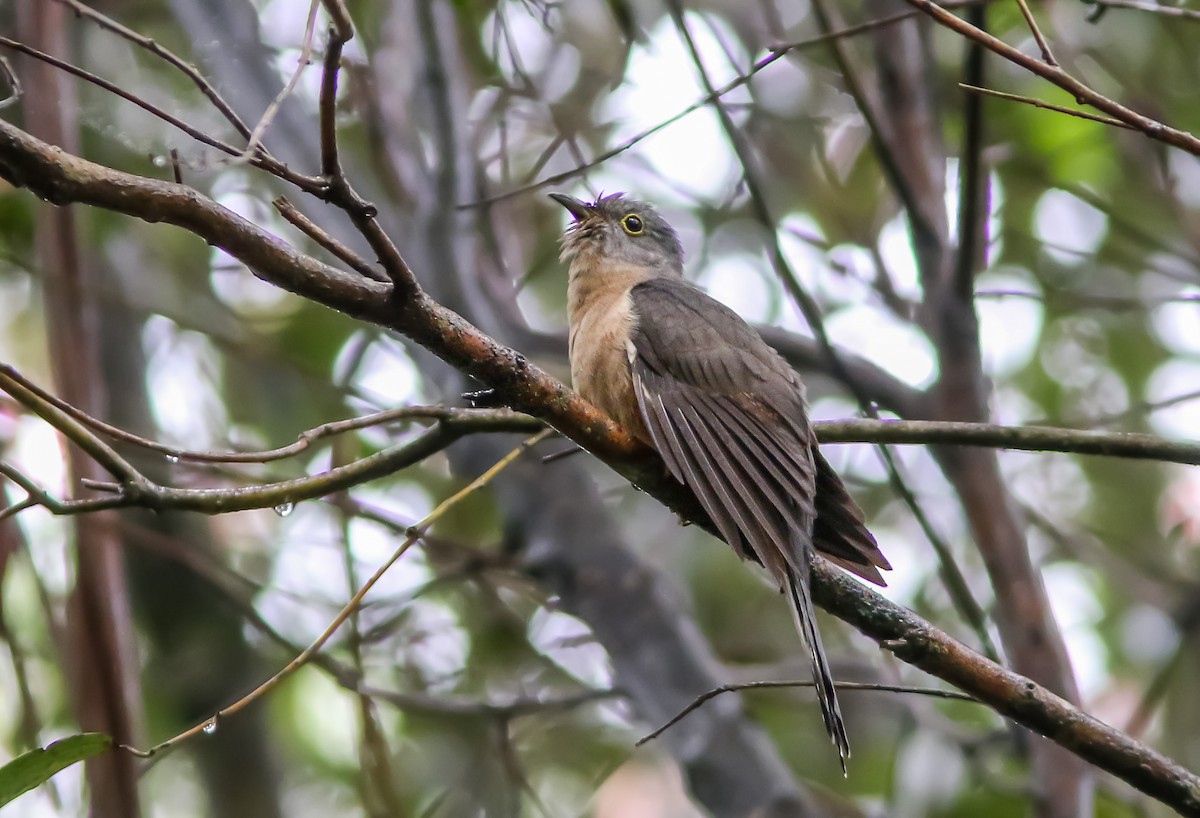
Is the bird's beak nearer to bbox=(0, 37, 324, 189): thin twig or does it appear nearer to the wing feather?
the wing feather

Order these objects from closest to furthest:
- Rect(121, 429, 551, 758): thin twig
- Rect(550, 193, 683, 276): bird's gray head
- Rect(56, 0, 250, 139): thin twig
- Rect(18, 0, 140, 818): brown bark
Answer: Rect(56, 0, 250, 139): thin twig → Rect(121, 429, 551, 758): thin twig → Rect(18, 0, 140, 818): brown bark → Rect(550, 193, 683, 276): bird's gray head

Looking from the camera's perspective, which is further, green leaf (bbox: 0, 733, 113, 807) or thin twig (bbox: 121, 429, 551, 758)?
thin twig (bbox: 121, 429, 551, 758)

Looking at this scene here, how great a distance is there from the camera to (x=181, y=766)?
684cm

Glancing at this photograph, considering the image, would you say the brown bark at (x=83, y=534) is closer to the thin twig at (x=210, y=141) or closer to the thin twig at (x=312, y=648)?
the thin twig at (x=312, y=648)

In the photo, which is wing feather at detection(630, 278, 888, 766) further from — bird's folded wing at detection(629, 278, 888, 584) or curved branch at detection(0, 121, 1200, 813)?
curved branch at detection(0, 121, 1200, 813)

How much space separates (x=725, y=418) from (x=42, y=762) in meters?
2.38

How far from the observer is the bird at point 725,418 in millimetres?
Answer: 3477

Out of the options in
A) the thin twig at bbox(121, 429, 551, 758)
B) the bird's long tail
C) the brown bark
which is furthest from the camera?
the brown bark

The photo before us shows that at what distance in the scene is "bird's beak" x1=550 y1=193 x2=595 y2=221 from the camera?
18.9 feet

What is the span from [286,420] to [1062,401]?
4531 millimetres

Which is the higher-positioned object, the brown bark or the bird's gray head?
the bird's gray head

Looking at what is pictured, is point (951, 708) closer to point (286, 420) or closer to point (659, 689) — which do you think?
point (659, 689)

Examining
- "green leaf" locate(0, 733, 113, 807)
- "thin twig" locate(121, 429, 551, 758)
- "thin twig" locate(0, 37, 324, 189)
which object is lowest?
"green leaf" locate(0, 733, 113, 807)

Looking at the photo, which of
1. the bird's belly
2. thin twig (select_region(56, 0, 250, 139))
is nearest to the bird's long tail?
the bird's belly
